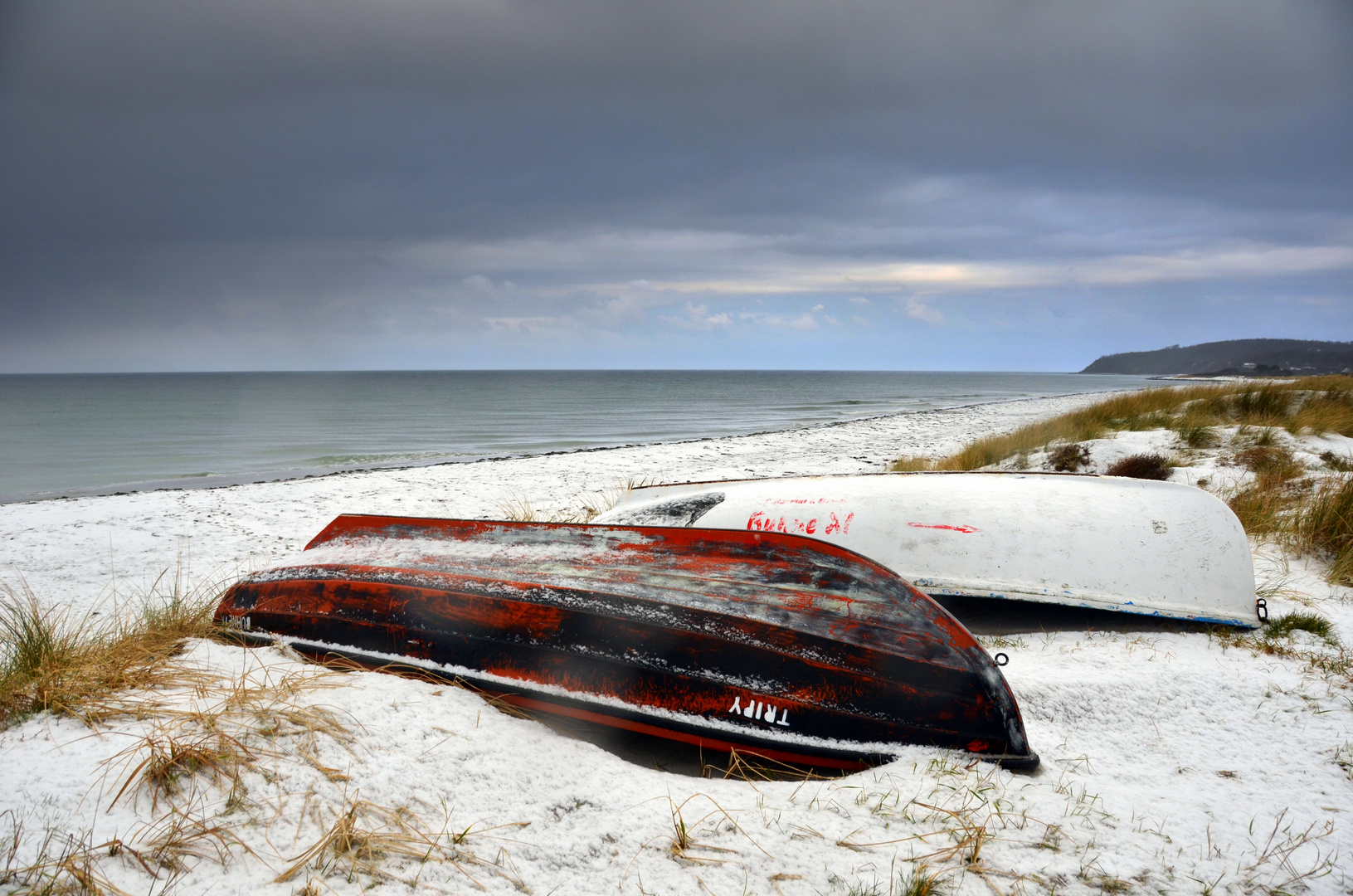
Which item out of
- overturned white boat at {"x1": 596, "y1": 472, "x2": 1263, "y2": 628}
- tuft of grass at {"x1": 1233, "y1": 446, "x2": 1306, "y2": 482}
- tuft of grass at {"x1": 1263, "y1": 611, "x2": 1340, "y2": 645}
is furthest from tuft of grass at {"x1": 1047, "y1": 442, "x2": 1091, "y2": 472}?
tuft of grass at {"x1": 1263, "y1": 611, "x2": 1340, "y2": 645}

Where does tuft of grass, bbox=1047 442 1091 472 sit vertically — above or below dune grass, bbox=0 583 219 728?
above

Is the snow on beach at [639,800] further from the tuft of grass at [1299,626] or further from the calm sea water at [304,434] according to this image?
the calm sea water at [304,434]

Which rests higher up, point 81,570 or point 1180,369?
point 1180,369

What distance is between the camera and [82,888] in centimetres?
137

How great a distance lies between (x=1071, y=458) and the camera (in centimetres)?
762

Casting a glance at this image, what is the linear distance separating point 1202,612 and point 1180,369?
446 ft

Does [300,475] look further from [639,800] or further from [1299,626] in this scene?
[1299,626]

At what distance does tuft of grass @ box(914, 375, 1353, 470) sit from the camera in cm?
813

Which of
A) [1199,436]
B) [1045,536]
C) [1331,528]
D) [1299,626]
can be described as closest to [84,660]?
[1045,536]

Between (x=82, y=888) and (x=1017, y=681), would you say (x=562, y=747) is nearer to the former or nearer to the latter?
(x=82, y=888)

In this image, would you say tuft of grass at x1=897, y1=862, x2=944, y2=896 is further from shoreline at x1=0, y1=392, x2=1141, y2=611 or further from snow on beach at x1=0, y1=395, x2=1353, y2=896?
shoreline at x1=0, y1=392, x2=1141, y2=611

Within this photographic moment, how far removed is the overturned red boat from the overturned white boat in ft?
3.90

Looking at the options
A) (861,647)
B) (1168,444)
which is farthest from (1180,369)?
(861,647)

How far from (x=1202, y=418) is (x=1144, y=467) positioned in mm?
3570
